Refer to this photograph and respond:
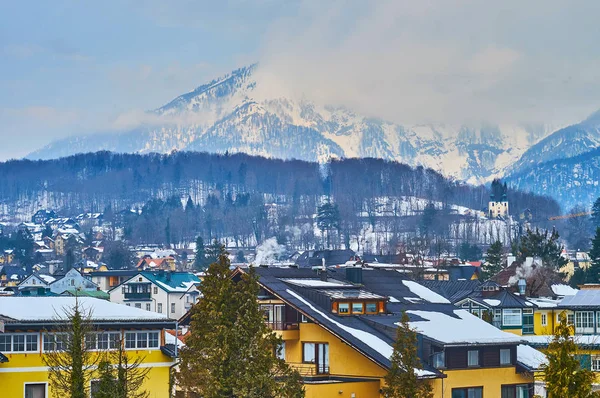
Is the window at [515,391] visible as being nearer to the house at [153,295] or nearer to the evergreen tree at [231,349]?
the evergreen tree at [231,349]

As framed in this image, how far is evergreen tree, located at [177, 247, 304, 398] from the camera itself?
116 feet

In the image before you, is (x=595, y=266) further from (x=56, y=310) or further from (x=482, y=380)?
(x=56, y=310)

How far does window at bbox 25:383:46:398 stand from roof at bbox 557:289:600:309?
110 ft

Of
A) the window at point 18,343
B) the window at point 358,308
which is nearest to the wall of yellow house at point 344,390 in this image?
the window at point 358,308

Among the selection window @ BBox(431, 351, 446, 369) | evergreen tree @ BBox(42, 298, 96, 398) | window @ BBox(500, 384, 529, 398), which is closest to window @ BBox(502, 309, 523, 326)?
window @ BBox(500, 384, 529, 398)

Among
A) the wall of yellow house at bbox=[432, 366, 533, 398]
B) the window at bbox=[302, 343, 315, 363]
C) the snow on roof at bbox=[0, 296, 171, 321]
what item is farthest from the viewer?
the window at bbox=[302, 343, 315, 363]

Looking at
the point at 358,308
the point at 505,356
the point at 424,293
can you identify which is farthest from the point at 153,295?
the point at 505,356

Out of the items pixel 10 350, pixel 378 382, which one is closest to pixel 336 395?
pixel 378 382

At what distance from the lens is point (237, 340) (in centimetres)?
3734

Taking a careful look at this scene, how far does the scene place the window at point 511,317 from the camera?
222ft

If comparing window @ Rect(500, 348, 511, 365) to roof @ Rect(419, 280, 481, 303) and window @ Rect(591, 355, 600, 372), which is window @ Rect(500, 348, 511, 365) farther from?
roof @ Rect(419, 280, 481, 303)

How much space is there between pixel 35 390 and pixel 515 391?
21.3 m

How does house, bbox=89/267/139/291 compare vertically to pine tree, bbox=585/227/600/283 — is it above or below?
below

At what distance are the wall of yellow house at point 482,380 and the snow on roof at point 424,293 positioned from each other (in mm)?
7890
